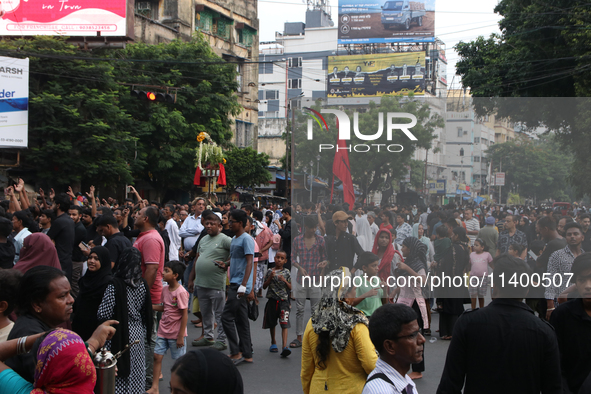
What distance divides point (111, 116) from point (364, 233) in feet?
65.0

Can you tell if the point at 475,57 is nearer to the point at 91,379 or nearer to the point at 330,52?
the point at 91,379

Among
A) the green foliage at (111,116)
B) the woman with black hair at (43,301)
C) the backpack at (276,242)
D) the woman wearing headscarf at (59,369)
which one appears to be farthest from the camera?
the green foliage at (111,116)

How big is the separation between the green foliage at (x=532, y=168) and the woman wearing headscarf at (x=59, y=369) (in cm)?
473

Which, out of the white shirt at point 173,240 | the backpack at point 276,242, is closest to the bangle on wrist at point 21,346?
the white shirt at point 173,240

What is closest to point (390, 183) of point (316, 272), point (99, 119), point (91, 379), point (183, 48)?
point (316, 272)

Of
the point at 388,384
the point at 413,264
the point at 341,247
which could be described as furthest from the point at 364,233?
the point at 388,384

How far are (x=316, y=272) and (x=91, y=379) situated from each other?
400 centimetres

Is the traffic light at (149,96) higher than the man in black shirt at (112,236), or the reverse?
the traffic light at (149,96)

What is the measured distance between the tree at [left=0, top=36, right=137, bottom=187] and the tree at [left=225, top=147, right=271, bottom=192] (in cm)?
1127

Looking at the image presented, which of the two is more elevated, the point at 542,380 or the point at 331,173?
the point at 331,173

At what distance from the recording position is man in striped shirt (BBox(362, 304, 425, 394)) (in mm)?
2650

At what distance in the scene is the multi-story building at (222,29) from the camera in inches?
1367

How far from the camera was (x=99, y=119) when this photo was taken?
75.3ft

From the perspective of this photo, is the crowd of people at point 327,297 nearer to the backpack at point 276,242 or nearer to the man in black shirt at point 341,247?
the man in black shirt at point 341,247
